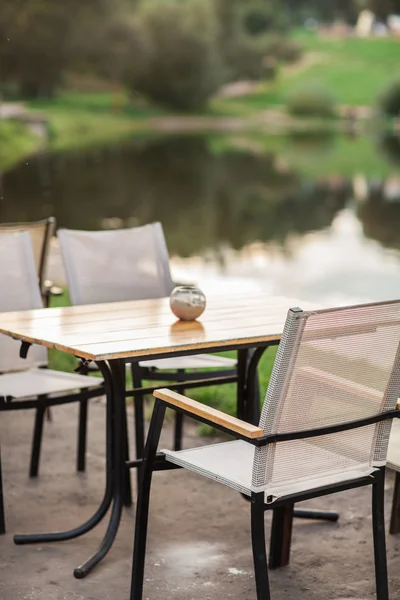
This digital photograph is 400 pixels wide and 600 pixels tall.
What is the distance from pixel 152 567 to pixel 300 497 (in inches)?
31.4

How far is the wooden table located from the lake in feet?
17.1

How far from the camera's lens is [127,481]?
4.16 meters

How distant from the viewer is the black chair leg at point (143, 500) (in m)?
3.24

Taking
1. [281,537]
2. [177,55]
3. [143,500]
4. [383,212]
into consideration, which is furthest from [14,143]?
[143,500]

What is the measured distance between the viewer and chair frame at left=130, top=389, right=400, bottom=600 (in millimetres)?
2973

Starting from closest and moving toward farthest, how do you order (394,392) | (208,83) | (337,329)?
(337,329)
(394,392)
(208,83)

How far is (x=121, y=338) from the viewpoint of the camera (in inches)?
143

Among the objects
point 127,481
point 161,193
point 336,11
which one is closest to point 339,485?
→ point 127,481

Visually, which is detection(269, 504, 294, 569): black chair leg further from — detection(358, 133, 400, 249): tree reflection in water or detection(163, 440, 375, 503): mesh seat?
detection(358, 133, 400, 249): tree reflection in water

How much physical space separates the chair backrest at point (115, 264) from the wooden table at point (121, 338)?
0.38m

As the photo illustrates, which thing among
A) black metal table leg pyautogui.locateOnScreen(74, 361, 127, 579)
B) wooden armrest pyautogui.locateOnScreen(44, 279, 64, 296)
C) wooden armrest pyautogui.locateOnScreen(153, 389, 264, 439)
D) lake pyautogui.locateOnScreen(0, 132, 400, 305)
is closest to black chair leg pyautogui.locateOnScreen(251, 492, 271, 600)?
wooden armrest pyautogui.locateOnScreen(153, 389, 264, 439)

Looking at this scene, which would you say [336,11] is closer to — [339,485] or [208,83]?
[208,83]

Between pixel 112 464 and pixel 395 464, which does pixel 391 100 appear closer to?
pixel 112 464

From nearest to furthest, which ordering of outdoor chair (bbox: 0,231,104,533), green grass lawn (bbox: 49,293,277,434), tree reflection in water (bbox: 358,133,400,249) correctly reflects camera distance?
outdoor chair (bbox: 0,231,104,533), green grass lawn (bbox: 49,293,277,434), tree reflection in water (bbox: 358,133,400,249)
